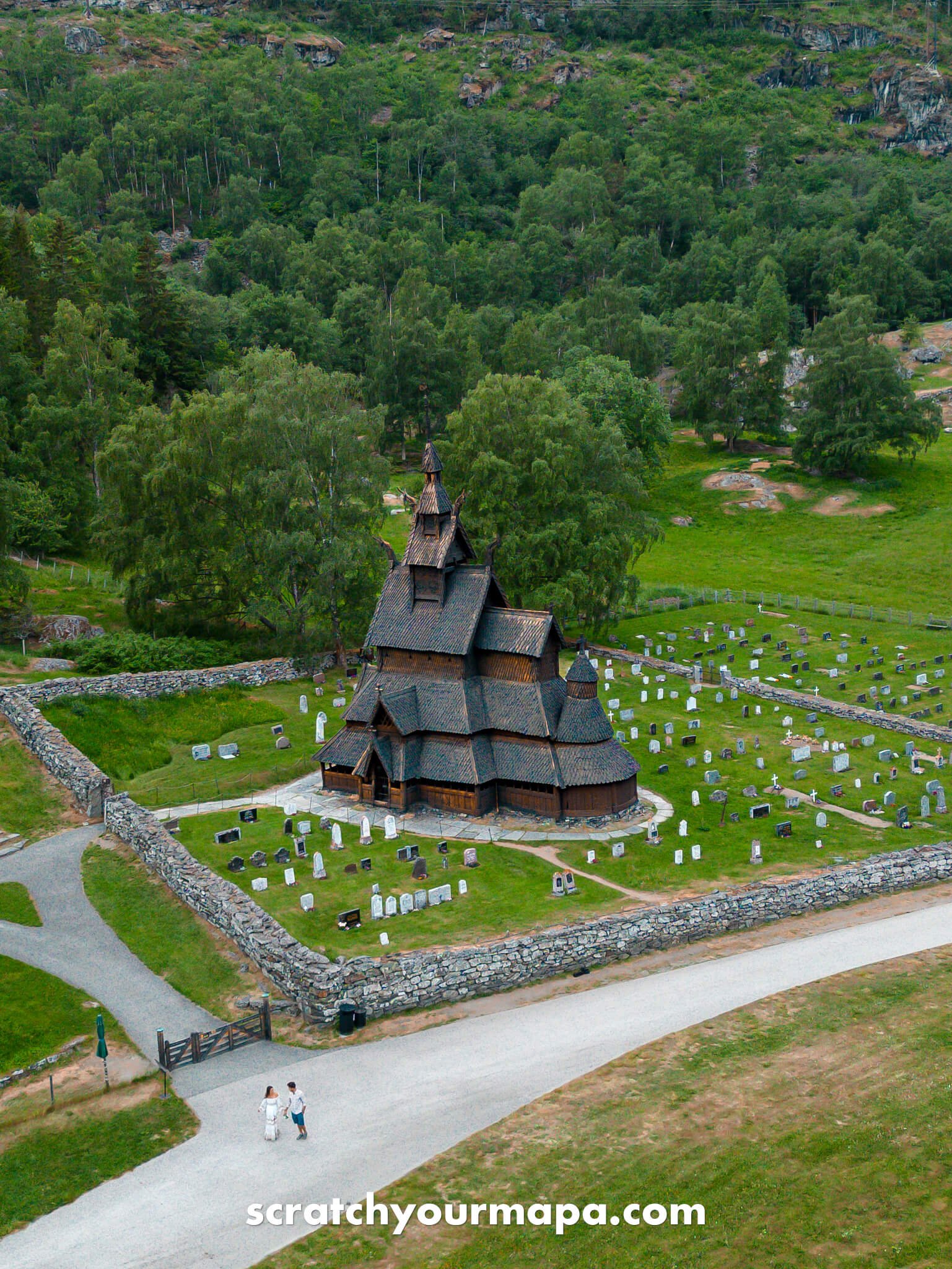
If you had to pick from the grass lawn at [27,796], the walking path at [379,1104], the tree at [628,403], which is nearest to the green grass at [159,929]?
the grass lawn at [27,796]

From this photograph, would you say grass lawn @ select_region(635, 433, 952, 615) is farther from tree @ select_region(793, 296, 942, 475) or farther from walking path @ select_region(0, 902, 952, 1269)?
walking path @ select_region(0, 902, 952, 1269)

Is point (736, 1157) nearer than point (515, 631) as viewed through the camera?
Yes

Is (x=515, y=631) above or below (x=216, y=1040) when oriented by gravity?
above

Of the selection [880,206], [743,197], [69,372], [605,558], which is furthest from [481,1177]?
[743,197]

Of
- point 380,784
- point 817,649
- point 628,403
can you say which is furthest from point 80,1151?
point 628,403

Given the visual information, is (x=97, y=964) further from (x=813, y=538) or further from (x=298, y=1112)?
(x=813, y=538)

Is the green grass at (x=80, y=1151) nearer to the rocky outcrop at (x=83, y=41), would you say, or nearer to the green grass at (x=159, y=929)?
the green grass at (x=159, y=929)

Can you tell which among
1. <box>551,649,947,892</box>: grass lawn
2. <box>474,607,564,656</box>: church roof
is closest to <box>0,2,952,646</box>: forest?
<box>551,649,947,892</box>: grass lawn
